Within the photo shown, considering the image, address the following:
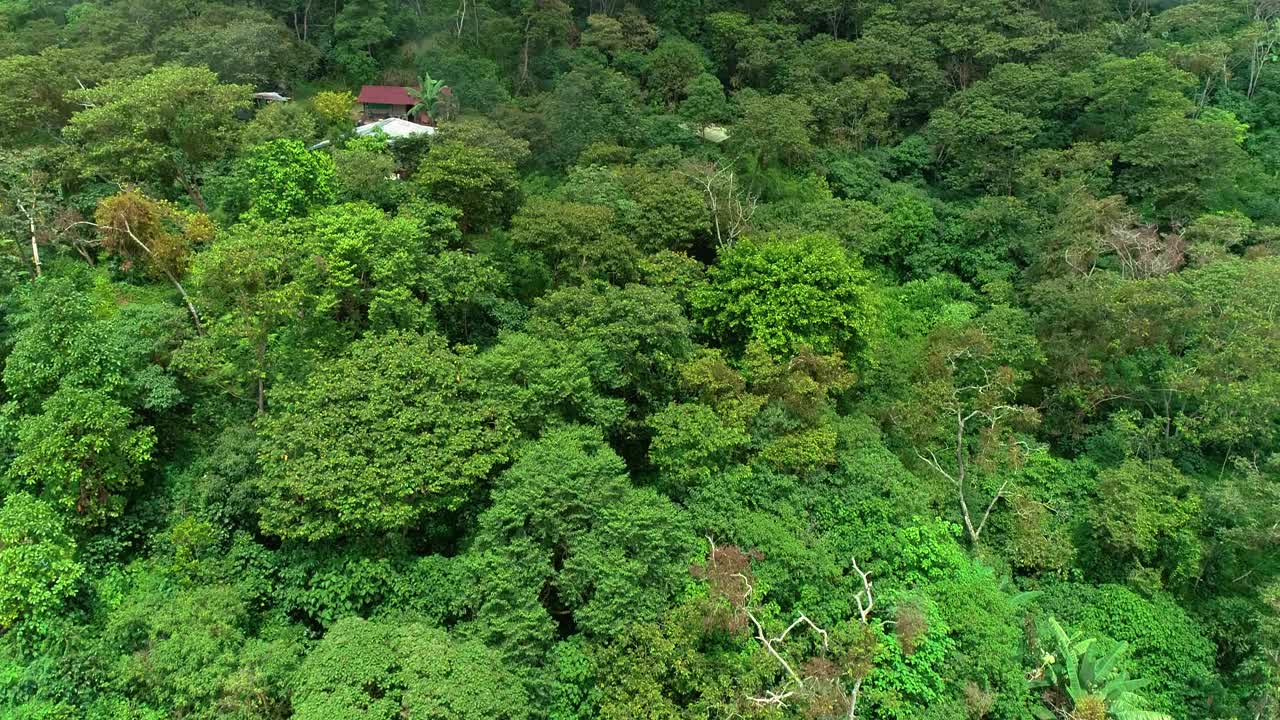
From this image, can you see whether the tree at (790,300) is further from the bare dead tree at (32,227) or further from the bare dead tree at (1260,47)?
the bare dead tree at (1260,47)

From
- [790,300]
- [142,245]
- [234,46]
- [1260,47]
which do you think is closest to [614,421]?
[790,300]

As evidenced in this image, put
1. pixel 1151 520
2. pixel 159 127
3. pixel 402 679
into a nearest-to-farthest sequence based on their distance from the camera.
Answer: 1. pixel 402 679
2. pixel 1151 520
3. pixel 159 127

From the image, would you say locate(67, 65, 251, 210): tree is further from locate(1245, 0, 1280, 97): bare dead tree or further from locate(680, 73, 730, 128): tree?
locate(1245, 0, 1280, 97): bare dead tree

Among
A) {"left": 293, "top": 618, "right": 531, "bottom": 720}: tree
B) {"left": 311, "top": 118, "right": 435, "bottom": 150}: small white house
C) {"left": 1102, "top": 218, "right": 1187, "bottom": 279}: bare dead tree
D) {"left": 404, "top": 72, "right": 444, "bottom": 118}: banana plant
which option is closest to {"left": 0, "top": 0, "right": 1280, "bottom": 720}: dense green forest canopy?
{"left": 293, "top": 618, "right": 531, "bottom": 720}: tree

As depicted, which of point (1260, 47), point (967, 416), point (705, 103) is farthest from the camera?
point (705, 103)

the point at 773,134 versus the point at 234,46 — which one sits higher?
the point at 773,134

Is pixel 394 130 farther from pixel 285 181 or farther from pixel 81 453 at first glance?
pixel 81 453

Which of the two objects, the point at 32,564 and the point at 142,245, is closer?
the point at 32,564
